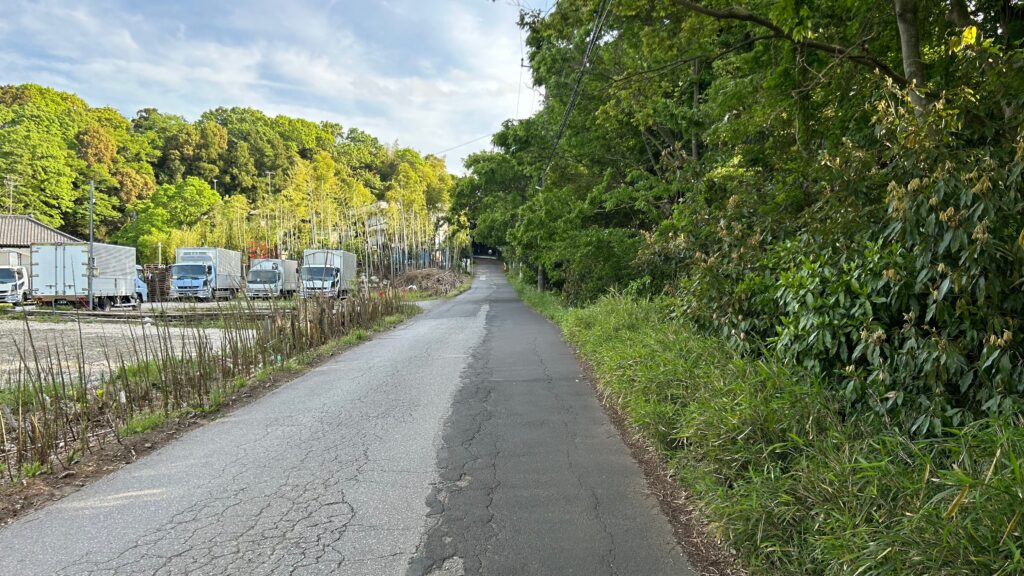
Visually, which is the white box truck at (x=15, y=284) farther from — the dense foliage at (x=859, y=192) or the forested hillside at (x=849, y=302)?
the forested hillside at (x=849, y=302)

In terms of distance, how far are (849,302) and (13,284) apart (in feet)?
97.5

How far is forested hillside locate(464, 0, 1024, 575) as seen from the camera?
2.78m

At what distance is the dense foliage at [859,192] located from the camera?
3.16 m

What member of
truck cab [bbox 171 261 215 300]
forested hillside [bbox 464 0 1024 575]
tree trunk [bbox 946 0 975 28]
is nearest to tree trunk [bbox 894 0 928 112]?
forested hillside [bbox 464 0 1024 575]

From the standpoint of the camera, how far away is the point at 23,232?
4084 centimetres

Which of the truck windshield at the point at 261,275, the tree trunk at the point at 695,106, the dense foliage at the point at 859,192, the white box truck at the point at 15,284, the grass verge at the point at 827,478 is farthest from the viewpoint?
the truck windshield at the point at 261,275

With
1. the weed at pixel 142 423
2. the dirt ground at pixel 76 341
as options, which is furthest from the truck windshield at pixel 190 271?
the weed at pixel 142 423

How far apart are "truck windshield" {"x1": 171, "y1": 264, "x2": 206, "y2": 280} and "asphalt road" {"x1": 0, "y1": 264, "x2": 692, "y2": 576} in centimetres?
2388

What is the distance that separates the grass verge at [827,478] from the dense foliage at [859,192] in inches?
10.8

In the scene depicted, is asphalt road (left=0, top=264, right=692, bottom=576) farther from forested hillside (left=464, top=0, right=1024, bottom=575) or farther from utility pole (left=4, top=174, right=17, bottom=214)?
utility pole (left=4, top=174, right=17, bottom=214)

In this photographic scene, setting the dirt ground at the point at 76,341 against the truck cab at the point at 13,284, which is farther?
the truck cab at the point at 13,284

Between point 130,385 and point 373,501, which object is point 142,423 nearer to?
point 130,385

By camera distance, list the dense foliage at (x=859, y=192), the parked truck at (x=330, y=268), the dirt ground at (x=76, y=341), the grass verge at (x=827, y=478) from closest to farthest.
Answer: the grass verge at (x=827, y=478) → the dense foliage at (x=859, y=192) → the dirt ground at (x=76, y=341) → the parked truck at (x=330, y=268)

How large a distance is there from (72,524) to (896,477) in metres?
4.93
